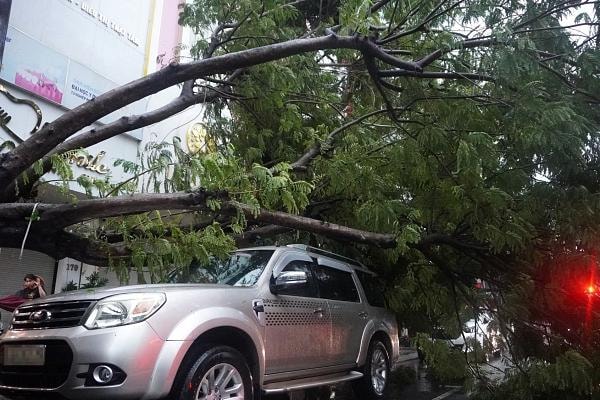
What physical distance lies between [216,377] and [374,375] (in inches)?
149

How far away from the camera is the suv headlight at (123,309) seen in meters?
4.32

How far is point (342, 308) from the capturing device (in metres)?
7.08

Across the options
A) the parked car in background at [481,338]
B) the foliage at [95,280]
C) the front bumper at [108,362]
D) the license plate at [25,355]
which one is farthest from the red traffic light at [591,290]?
the foliage at [95,280]

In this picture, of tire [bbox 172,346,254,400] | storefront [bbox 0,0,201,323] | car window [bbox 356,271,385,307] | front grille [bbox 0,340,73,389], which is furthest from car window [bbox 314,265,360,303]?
storefront [bbox 0,0,201,323]

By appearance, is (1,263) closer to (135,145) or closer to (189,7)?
(135,145)

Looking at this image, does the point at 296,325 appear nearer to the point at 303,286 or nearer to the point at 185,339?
the point at 303,286

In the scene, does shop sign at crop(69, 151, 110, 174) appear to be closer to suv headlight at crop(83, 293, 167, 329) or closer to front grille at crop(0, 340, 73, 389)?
front grille at crop(0, 340, 73, 389)

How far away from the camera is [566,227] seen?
6594mm

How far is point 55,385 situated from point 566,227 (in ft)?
18.6

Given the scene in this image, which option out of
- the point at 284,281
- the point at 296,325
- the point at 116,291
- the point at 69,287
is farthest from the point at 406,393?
the point at 69,287

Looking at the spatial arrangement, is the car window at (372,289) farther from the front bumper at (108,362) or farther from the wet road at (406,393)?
the front bumper at (108,362)

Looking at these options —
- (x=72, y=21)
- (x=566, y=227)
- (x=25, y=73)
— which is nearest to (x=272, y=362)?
(x=566, y=227)

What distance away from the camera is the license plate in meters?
4.44

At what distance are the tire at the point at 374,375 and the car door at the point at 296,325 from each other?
1.42 meters
